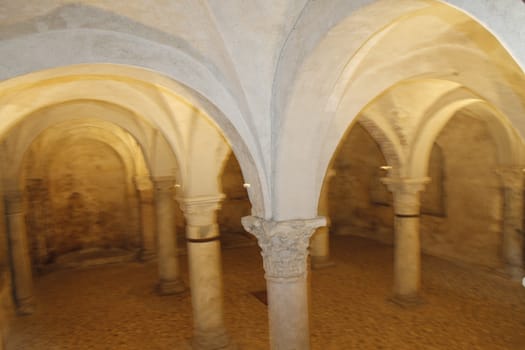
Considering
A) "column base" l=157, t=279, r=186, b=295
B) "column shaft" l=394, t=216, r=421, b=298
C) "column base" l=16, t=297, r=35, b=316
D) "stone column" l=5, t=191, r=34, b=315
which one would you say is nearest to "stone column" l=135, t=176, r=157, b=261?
"column base" l=157, t=279, r=186, b=295

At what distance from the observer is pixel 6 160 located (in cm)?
829

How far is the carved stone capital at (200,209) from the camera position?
6.41 metres

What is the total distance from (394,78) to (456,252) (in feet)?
26.1

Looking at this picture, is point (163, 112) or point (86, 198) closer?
point (163, 112)

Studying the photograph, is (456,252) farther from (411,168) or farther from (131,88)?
(131,88)

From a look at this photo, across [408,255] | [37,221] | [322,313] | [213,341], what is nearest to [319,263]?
[322,313]

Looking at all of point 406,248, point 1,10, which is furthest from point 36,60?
point 406,248

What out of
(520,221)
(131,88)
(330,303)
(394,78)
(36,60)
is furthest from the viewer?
(520,221)

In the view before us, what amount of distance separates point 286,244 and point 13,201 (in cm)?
672

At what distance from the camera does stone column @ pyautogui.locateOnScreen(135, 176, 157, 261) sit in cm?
1217

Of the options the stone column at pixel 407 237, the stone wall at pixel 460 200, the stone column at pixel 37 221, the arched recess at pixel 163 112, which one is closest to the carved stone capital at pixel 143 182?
the stone column at pixel 37 221

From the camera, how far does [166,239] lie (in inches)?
375

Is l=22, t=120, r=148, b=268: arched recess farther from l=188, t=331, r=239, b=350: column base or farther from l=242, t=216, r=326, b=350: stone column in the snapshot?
l=242, t=216, r=326, b=350: stone column

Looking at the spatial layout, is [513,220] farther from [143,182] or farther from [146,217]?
[146,217]
